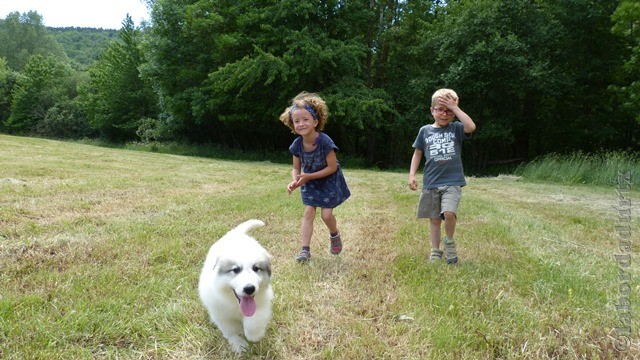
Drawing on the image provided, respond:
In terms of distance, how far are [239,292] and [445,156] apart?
8.57ft

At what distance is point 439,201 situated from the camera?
4.04m

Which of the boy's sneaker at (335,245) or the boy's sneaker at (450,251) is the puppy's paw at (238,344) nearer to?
the boy's sneaker at (335,245)

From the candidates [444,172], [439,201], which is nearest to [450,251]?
[439,201]

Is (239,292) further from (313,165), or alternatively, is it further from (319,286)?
(313,165)

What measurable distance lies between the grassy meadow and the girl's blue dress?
0.57 meters

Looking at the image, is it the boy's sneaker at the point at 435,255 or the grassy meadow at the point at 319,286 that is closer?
the grassy meadow at the point at 319,286

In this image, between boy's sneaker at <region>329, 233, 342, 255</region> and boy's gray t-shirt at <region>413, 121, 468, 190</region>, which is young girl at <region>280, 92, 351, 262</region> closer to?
boy's sneaker at <region>329, 233, 342, 255</region>

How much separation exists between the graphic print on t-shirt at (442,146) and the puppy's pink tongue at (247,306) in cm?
253

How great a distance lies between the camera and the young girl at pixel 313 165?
3891 millimetres

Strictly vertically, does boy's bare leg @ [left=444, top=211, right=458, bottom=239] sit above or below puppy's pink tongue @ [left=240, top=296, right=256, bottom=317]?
above

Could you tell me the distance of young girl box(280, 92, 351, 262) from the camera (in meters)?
3.89

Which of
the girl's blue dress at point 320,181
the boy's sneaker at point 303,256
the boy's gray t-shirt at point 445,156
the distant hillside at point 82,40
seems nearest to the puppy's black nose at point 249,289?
the boy's sneaker at point 303,256

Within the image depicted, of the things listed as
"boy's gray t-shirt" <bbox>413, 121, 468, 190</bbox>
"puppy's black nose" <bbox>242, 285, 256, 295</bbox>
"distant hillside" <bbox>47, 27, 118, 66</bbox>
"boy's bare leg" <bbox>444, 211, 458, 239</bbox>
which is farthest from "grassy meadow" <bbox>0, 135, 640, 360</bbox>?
"distant hillside" <bbox>47, 27, 118, 66</bbox>

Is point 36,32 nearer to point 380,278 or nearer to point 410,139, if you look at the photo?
point 410,139
